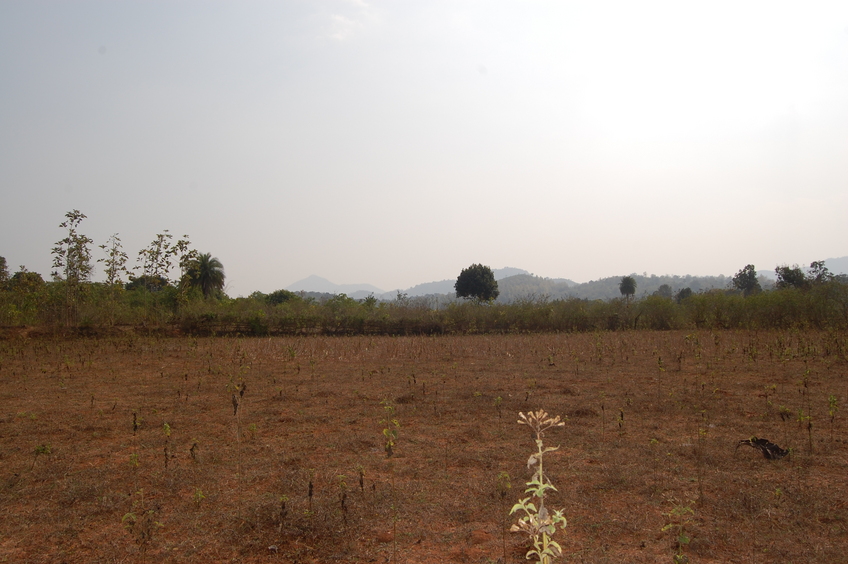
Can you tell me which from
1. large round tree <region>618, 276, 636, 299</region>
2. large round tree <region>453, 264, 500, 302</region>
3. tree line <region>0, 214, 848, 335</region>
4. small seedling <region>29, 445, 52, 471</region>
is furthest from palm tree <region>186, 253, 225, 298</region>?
large round tree <region>618, 276, 636, 299</region>

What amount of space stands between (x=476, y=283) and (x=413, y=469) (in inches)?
1673

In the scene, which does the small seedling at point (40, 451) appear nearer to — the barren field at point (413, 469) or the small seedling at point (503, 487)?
the barren field at point (413, 469)

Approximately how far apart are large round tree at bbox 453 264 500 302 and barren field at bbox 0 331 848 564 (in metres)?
36.8

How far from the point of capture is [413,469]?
480 cm

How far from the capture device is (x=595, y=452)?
5.21 meters

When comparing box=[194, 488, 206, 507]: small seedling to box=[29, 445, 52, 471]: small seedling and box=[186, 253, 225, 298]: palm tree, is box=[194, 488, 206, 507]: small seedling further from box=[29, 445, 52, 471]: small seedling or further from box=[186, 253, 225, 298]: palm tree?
box=[186, 253, 225, 298]: palm tree

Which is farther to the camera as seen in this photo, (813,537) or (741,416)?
(741,416)

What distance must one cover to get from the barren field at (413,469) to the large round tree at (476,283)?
3675 centimetres

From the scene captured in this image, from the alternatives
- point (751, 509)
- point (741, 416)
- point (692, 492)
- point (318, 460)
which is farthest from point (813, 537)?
point (318, 460)

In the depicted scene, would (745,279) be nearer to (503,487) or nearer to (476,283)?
(476,283)

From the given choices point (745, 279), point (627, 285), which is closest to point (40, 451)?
point (745, 279)

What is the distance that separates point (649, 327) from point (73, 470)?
22.4m

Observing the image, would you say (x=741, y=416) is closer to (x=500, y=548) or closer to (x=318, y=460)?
(x=500, y=548)

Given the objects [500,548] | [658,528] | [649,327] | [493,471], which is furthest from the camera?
[649,327]
